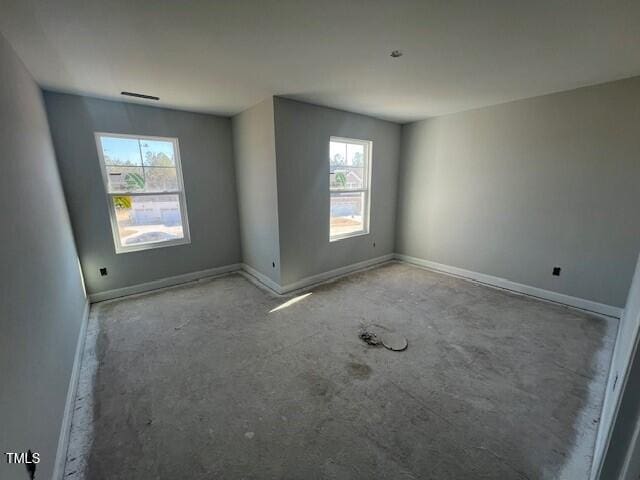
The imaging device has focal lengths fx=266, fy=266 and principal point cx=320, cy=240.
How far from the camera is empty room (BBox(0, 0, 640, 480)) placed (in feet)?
4.84

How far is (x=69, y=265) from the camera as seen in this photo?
8.26 feet

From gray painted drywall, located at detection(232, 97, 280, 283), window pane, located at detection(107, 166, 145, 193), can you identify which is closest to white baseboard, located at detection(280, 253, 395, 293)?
gray painted drywall, located at detection(232, 97, 280, 283)

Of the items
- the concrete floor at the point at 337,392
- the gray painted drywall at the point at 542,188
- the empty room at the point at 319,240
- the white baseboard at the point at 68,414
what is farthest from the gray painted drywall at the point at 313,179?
the white baseboard at the point at 68,414

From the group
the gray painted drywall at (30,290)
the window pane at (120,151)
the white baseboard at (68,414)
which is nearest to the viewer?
the gray painted drywall at (30,290)

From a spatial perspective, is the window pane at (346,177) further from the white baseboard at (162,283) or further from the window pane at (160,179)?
the window pane at (160,179)

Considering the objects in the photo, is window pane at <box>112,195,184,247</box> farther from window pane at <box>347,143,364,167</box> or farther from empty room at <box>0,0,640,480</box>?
window pane at <box>347,143,364,167</box>

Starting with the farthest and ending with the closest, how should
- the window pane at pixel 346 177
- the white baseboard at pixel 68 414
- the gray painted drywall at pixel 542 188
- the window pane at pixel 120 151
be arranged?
the window pane at pixel 346 177 → the window pane at pixel 120 151 → the gray painted drywall at pixel 542 188 → the white baseboard at pixel 68 414

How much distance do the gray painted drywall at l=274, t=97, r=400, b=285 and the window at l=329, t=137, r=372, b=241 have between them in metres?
0.11

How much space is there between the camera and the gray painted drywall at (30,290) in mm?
1108

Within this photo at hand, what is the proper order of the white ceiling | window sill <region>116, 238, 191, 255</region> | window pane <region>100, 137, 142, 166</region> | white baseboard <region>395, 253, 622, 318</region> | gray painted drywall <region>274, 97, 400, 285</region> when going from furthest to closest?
window sill <region>116, 238, 191, 255</region> → gray painted drywall <region>274, 97, 400, 285</region> → window pane <region>100, 137, 142, 166</region> → white baseboard <region>395, 253, 622, 318</region> → the white ceiling

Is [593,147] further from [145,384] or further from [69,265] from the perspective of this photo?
[69,265]

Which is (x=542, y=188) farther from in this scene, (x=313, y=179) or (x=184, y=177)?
(x=184, y=177)

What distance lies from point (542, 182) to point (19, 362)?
4646mm

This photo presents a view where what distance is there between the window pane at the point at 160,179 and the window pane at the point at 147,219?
11 cm
